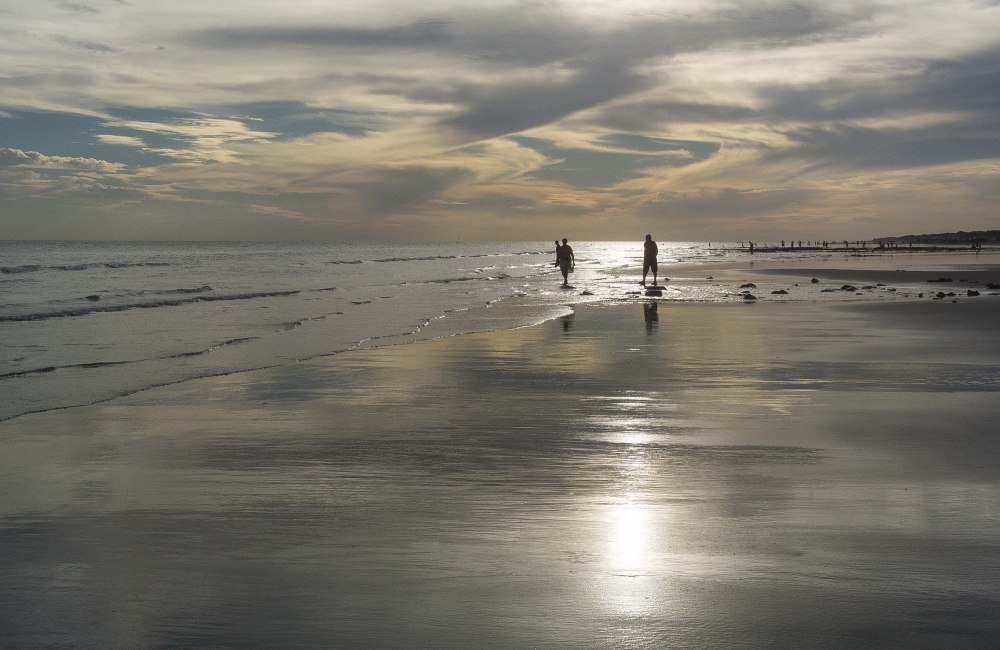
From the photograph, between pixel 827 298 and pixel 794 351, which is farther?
pixel 827 298

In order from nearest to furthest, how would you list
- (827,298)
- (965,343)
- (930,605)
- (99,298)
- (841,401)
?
(930,605) → (841,401) → (965,343) → (827,298) → (99,298)

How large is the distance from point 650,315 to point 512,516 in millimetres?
16857

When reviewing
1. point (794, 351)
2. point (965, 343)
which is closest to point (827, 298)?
point (965, 343)

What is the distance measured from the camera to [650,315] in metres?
21.9

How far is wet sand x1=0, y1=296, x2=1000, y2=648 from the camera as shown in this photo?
4031 millimetres

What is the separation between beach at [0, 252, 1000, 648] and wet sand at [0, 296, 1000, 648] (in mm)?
21

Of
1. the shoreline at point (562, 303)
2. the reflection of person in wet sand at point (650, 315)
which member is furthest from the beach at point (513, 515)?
the reflection of person in wet sand at point (650, 315)

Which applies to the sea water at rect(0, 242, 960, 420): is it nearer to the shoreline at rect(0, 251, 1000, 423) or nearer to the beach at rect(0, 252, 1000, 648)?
the shoreline at rect(0, 251, 1000, 423)

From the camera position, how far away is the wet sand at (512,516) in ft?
13.2

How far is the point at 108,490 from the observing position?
6281 mm

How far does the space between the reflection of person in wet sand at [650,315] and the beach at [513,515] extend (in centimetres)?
720

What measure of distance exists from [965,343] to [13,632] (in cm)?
1573

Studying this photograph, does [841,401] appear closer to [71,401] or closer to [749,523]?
[749,523]

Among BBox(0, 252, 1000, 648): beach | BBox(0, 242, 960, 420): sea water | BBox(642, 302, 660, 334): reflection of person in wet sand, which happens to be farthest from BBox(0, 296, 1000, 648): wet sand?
BBox(642, 302, 660, 334): reflection of person in wet sand
